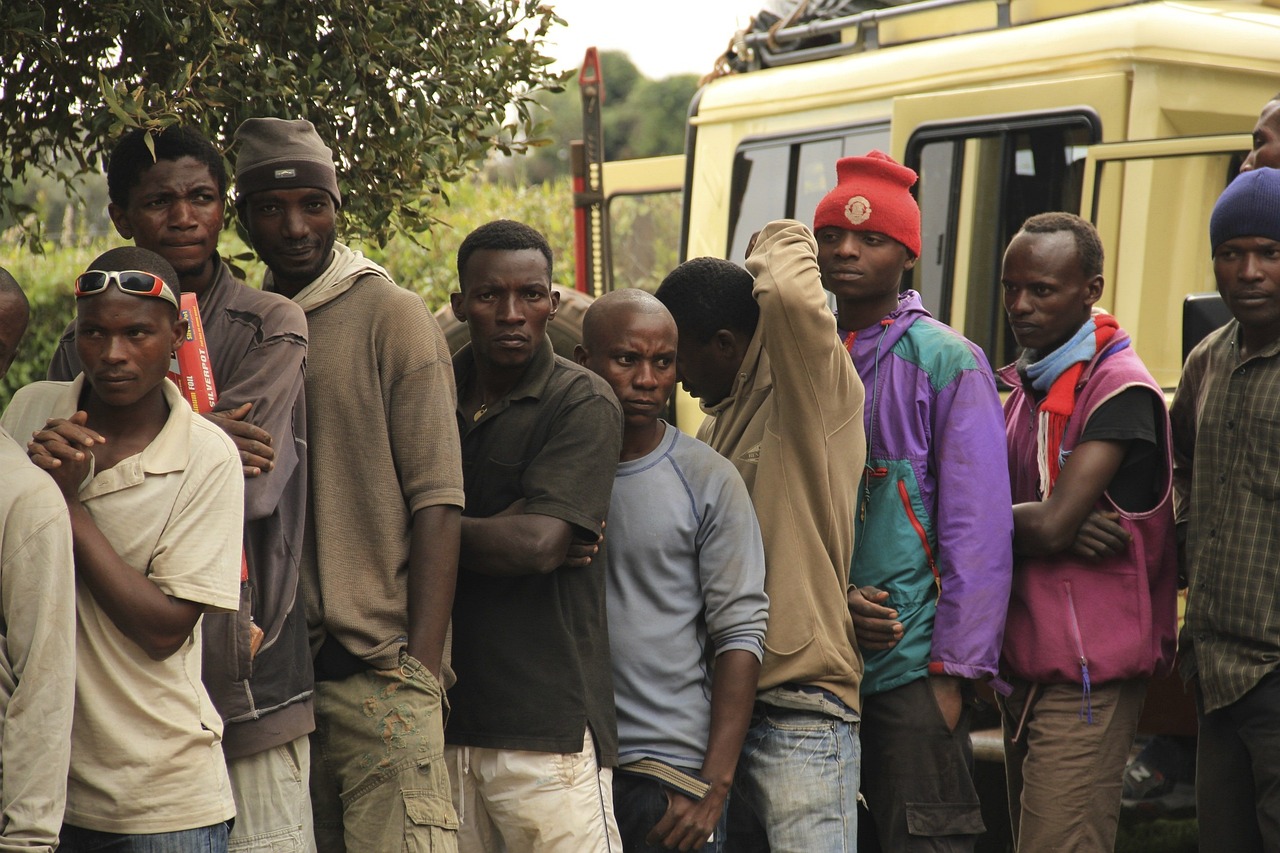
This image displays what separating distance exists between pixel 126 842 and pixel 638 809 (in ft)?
3.54

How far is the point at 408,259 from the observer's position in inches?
573

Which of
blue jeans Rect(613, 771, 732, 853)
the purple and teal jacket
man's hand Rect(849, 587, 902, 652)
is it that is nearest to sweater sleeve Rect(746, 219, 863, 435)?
the purple and teal jacket

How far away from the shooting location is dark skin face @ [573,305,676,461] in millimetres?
3256

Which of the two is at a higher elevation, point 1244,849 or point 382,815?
point 382,815

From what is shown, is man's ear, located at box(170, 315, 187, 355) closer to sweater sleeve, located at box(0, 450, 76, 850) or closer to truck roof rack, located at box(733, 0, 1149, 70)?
sweater sleeve, located at box(0, 450, 76, 850)

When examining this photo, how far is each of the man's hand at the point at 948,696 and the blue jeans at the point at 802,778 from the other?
20 cm

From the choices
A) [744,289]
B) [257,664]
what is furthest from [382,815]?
[744,289]

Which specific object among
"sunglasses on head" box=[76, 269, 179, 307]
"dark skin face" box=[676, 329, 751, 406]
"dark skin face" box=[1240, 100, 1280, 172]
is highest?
"dark skin face" box=[1240, 100, 1280, 172]

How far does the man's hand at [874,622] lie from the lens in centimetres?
327

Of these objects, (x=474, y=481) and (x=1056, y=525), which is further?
(x=1056, y=525)

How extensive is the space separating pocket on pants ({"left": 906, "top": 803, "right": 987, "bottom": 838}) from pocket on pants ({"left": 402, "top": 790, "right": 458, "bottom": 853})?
103 cm

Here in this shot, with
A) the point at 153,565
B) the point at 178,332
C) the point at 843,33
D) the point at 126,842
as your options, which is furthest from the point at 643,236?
the point at 126,842

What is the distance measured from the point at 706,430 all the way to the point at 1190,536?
1.23 metres

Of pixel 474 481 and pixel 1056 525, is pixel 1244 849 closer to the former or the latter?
pixel 1056 525
